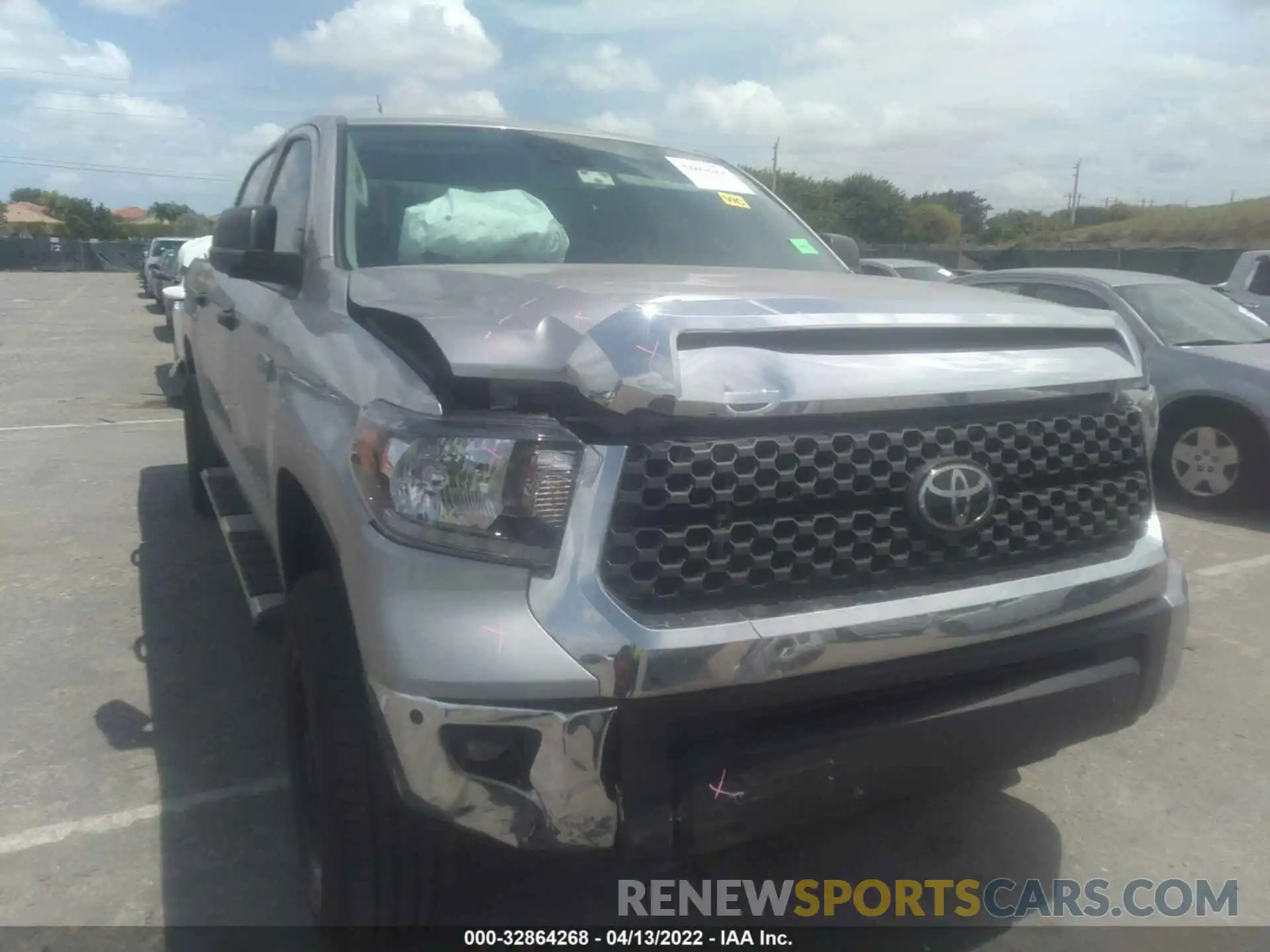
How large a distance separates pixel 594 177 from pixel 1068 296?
5.29 m

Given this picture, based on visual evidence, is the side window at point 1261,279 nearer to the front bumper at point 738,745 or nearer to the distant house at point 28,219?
the front bumper at point 738,745

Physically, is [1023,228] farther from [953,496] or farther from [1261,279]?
[953,496]

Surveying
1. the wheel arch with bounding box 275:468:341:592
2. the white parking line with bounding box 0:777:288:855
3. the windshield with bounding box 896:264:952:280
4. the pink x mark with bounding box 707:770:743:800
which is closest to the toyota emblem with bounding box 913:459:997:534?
the pink x mark with bounding box 707:770:743:800

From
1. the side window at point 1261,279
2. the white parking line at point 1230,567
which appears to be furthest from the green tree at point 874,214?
the white parking line at point 1230,567

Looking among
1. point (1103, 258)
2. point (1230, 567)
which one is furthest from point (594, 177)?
point (1103, 258)

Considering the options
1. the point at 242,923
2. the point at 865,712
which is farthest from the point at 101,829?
the point at 865,712

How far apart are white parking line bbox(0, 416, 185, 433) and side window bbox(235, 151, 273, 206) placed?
5.00m

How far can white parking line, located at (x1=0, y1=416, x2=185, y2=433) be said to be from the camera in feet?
30.1

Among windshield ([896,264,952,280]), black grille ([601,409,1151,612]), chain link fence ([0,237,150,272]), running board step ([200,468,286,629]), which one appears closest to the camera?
black grille ([601,409,1151,612])

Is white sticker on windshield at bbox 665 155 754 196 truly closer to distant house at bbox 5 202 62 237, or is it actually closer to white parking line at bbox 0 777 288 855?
white parking line at bbox 0 777 288 855

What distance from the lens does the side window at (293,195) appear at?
3.29 m

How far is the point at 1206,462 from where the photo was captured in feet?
22.6

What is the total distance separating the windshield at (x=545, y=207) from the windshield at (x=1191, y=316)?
4.40m

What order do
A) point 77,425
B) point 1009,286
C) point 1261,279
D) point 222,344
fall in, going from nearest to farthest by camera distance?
1. point 222,344
2. point 1009,286
3. point 77,425
4. point 1261,279
